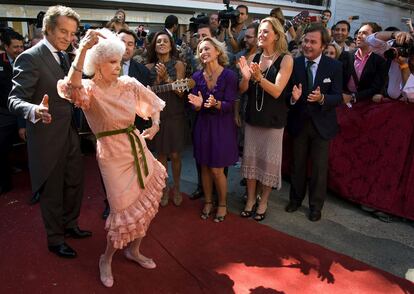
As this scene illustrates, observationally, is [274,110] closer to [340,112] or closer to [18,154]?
[340,112]

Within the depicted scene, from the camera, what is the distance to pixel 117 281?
267 centimetres

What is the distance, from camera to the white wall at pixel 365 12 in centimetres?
1672

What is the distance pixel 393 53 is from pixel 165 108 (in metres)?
2.15

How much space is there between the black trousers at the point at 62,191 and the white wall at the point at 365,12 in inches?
613

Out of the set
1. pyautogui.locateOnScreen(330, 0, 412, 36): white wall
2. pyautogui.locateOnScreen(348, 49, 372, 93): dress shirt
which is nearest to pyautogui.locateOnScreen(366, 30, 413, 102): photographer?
pyautogui.locateOnScreen(348, 49, 372, 93): dress shirt

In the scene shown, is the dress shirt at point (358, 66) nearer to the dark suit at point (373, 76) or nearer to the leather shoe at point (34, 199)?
the dark suit at point (373, 76)

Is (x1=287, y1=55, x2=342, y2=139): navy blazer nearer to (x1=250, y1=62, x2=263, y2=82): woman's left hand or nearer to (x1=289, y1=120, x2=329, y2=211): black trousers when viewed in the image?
(x1=289, y1=120, x2=329, y2=211): black trousers

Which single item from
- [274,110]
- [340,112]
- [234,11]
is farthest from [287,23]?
[274,110]

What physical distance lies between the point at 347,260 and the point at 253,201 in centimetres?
108

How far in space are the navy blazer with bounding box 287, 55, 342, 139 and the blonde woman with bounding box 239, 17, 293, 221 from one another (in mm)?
210

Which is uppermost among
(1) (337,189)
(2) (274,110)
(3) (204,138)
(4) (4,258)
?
(2) (274,110)

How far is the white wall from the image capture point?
16719mm

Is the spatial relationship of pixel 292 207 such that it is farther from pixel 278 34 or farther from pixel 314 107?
pixel 278 34

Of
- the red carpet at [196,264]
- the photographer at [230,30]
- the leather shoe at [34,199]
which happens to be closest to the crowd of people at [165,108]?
the red carpet at [196,264]
